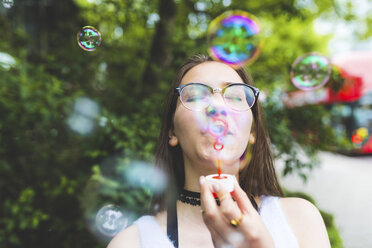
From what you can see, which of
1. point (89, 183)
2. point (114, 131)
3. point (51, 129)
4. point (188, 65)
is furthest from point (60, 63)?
point (188, 65)

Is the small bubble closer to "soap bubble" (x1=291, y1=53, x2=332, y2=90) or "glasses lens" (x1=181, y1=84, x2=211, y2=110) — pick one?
"glasses lens" (x1=181, y1=84, x2=211, y2=110)

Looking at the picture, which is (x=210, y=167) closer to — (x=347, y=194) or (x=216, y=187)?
(x=216, y=187)

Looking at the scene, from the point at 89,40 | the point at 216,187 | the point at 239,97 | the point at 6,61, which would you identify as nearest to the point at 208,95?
the point at 239,97

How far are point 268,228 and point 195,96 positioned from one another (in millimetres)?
740

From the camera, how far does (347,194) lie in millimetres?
6387

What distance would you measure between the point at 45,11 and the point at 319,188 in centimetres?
814

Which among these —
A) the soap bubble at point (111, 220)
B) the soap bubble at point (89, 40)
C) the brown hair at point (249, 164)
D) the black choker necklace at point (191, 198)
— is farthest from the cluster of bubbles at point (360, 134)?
the black choker necklace at point (191, 198)

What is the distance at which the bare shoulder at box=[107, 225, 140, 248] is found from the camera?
1.39 meters

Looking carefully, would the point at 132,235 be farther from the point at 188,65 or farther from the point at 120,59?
the point at 120,59

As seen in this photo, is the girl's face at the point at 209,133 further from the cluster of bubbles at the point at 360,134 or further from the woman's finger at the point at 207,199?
the cluster of bubbles at the point at 360,134

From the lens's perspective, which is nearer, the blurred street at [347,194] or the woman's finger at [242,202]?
the woman's finger at [242,202]

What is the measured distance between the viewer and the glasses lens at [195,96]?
1.40 meters

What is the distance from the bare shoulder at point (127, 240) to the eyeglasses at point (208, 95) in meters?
0.70

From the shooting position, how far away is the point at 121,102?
341 cm
